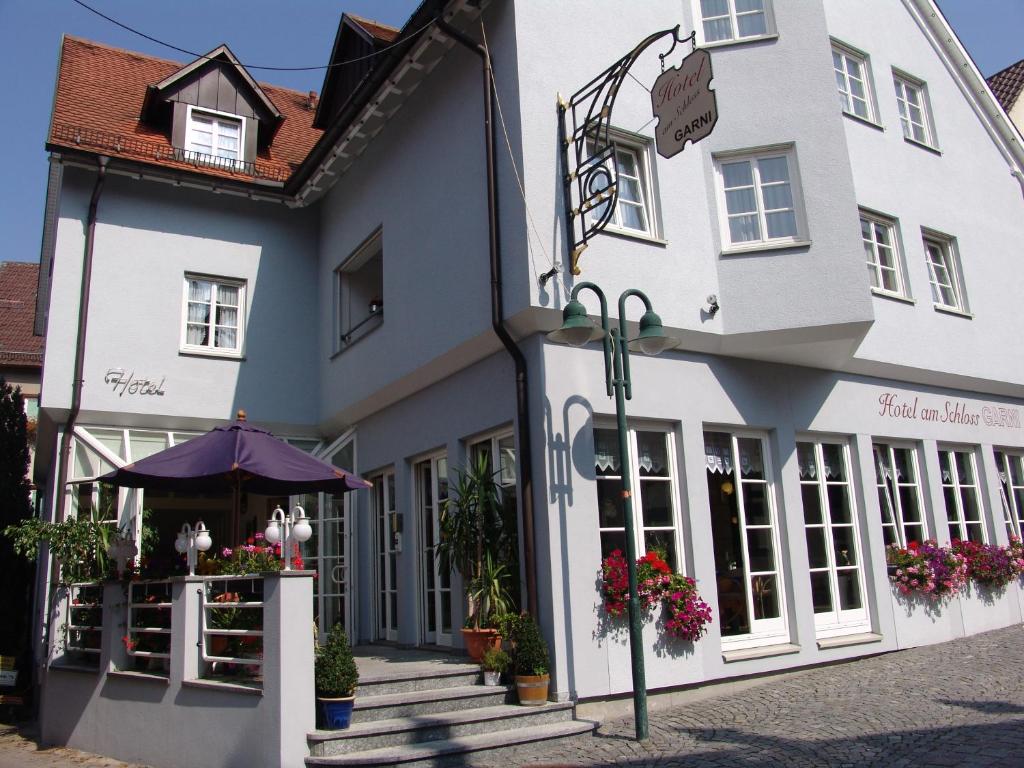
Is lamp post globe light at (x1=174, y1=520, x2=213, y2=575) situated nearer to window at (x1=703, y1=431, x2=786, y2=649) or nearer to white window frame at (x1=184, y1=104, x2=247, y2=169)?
window at (x1=703, y1=431, x2=786, y2=649)

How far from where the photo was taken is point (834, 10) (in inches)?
469

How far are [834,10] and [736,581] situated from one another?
27.2 feet

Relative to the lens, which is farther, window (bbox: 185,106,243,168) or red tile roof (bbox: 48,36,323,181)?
window (bbox: 185,106,243,168)

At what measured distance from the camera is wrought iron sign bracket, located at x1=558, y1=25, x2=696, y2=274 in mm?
8141

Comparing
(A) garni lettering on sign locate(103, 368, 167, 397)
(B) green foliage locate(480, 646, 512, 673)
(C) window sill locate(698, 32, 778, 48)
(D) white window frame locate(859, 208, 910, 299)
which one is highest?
(C) window sill locate(698, 32, 778, 48)

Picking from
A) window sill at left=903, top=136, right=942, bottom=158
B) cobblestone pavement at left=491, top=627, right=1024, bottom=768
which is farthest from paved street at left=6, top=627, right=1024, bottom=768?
window sill at left=903, top=136, right=942, bottom=158

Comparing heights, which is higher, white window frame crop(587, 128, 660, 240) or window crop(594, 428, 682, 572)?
white window frame crop(587, 128, 660, 240)

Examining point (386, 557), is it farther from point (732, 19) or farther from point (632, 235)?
point (732, 19)

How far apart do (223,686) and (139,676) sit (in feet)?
5.50

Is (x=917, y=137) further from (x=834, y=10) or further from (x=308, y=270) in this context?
(x=308, y=270)

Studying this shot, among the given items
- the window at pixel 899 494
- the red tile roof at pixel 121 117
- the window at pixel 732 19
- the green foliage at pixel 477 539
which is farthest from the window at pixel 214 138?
the window at pixel 899 494

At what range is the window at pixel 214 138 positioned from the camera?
13586mm

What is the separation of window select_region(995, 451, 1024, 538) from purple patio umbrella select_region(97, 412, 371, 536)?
10.3 meters

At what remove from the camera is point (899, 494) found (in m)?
11.4
